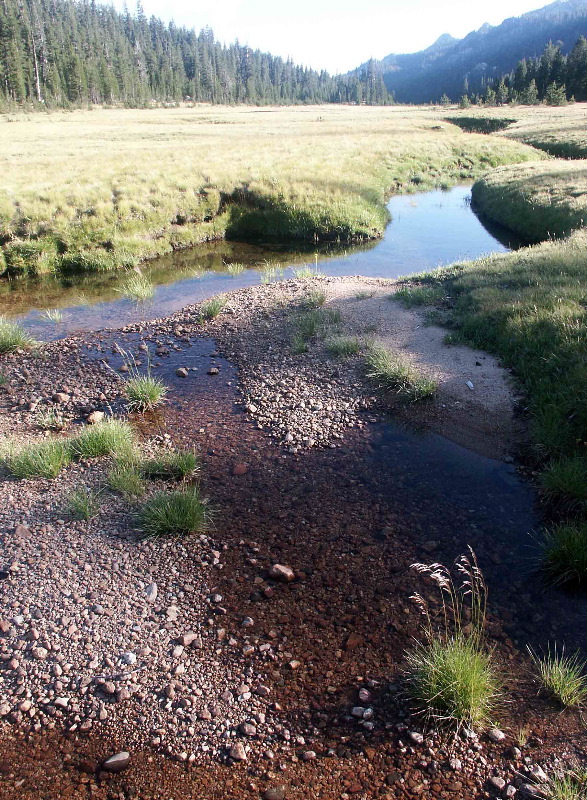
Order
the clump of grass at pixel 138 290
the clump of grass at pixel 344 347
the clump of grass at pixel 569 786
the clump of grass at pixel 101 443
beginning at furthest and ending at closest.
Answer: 1. the clump of grass at pixel 138 290
2. the clump of grass at pixel 344 347
3. the clump of grass at pixel 101 443
4. the clump of grass at pixel 569 786

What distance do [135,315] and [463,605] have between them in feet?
40.0

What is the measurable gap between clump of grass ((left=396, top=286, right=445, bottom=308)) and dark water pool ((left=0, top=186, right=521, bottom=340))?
Answer: 4630mm

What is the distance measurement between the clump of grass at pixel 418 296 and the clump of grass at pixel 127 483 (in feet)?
28.2

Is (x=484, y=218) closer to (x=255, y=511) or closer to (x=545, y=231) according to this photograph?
(x=545, y=231)

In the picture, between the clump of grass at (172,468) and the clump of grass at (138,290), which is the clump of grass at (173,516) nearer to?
the clump of grass at (172,468)

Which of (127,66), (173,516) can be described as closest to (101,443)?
(173,516)

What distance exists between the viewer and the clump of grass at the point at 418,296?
45.3 ft

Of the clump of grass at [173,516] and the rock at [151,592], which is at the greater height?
the clump of grass at [173,516]

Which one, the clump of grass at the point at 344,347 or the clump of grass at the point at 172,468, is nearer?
the clump of grass at the point at 172,468

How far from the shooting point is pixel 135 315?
15305mm

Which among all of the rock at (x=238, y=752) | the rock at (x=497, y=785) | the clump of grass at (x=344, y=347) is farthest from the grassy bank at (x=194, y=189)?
the rock at (x=497, y=785)

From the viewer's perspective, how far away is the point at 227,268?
19672 millimetres

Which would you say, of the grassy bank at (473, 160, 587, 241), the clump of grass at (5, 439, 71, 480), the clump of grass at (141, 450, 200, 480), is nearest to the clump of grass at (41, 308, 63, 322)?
the clump of grass at (5, 439, 71, 480)

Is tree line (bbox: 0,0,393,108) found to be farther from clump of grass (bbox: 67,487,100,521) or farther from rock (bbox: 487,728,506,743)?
rock (bbox: 487,728,506,743)
